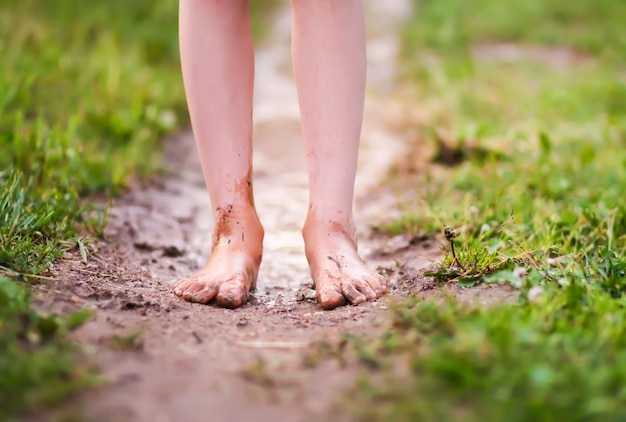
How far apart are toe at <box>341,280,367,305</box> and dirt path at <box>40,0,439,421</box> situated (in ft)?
0.12

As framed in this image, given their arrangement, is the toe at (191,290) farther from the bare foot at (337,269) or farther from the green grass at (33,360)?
the green grass at (33,360)

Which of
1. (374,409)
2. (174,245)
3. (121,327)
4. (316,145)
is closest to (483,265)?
(316,145)

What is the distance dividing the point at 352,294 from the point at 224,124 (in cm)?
55

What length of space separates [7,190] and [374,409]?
1.24 metres

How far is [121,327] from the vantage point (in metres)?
1.21

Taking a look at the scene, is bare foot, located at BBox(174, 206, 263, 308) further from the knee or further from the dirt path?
the knee

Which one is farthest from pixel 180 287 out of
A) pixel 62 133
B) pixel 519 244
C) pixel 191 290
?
pixel 62 133

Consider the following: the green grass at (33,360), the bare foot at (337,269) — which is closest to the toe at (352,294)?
the bare foot at (337,269)

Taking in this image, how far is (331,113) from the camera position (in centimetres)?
165

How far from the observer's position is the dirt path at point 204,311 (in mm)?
945

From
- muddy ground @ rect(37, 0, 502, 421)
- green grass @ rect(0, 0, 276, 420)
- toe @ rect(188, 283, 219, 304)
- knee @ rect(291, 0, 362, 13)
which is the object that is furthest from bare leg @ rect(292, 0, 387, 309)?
green grass @ rect(0, 0, 276, 420)

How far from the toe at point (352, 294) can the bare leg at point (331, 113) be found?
2 cm

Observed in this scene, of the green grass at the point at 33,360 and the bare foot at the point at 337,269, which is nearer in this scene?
the green grass at the point at 33,360

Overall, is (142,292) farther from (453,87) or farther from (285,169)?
(453,87)
